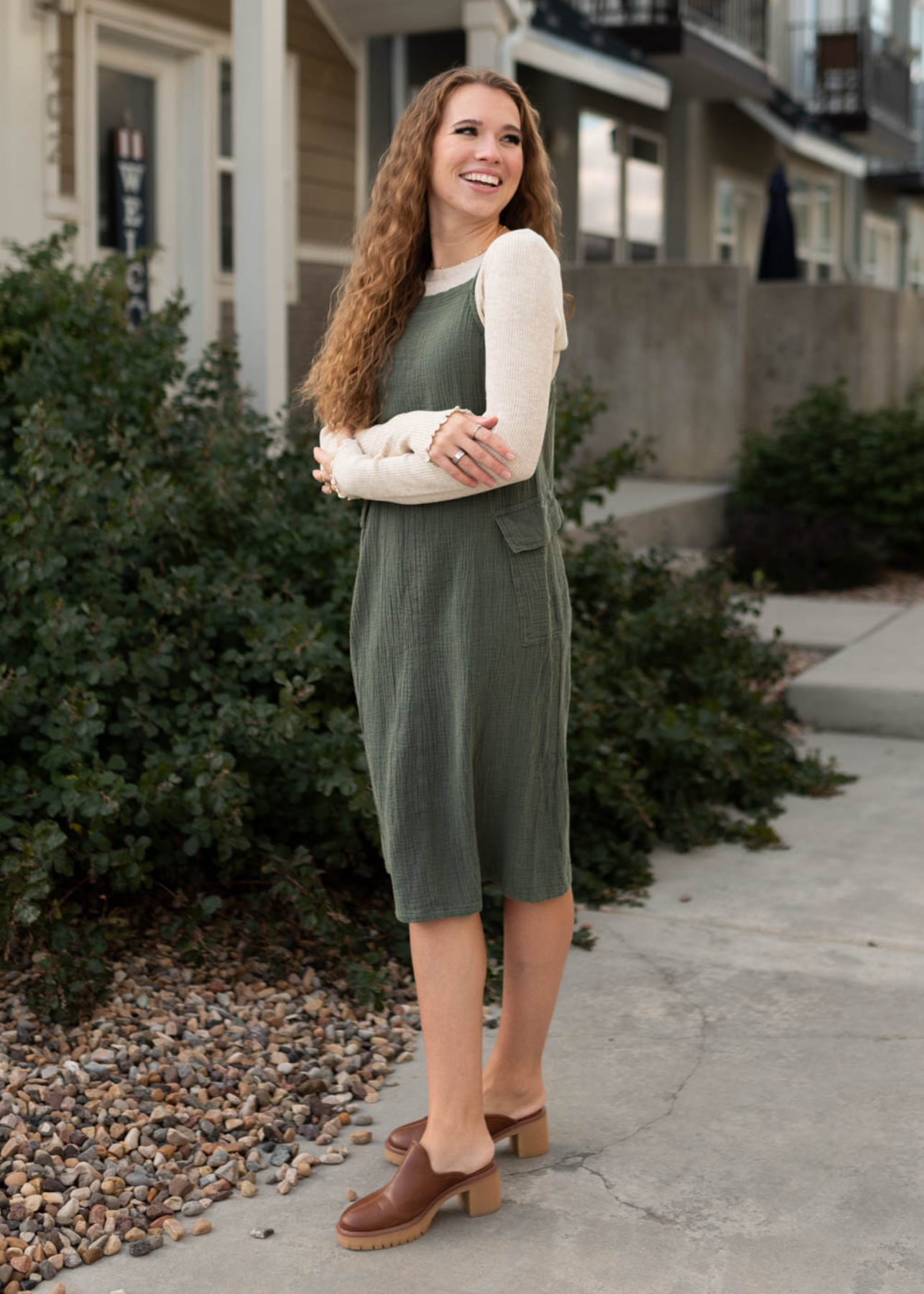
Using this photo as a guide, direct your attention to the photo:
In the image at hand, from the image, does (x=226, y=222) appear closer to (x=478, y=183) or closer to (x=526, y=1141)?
(x=478, y=183)

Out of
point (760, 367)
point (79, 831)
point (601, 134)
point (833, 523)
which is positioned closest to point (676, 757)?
point (79, 831)

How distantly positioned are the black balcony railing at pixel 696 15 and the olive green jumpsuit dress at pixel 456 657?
491 inches

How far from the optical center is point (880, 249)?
24.2 metres

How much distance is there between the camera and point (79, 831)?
334 centimetres

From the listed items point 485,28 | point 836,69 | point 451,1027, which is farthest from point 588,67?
point 451,1027

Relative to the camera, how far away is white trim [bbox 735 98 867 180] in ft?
53.5

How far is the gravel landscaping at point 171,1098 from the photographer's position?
2.60m

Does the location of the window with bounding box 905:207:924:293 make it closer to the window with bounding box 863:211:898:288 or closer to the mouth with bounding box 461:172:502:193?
the window with bounding box 863:211:898:288

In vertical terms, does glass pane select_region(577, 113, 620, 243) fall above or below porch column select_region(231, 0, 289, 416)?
above

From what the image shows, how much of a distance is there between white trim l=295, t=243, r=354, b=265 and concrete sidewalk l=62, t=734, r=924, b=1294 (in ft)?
21.2

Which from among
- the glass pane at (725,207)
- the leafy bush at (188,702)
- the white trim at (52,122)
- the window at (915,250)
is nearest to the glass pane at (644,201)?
the glass pane at (725,207)

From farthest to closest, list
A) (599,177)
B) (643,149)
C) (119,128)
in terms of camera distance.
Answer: (643,149)
(599,177)
(119,128)

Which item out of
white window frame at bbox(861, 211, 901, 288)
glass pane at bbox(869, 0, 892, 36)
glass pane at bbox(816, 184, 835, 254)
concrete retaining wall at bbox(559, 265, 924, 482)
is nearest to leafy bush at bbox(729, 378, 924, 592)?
concrete retaining wall at bbox(559, 265, 924, 482)

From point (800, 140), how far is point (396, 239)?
15.4 m
